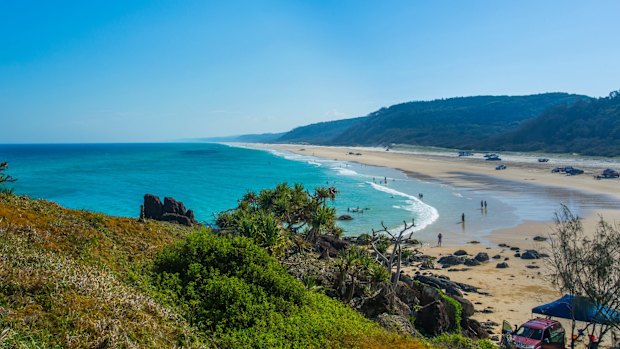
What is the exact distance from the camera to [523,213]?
170 feet

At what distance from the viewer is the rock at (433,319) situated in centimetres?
1953

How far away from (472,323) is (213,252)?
13.9 metres

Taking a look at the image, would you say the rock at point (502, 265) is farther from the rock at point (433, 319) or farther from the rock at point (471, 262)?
the rock at point (433, 319)

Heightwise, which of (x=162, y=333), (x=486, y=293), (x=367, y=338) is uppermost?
(x=162, y=333)

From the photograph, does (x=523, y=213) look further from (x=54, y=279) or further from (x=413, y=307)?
(x=54, y=279)

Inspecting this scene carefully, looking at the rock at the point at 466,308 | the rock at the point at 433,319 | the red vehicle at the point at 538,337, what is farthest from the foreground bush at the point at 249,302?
the rock at the point at 466,308

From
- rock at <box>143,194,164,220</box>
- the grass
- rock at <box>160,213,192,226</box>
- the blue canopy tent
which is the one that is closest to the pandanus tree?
rock at <box>160,213,192,226</box>

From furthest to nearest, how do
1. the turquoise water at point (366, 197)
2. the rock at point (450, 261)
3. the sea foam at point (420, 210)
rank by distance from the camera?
the turquoise water at point (366, 197) < the sea foam at point (420, 210) < the rock at point (450, 261)

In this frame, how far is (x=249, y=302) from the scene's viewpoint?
14.1 m

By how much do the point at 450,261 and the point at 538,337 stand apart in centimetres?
1603

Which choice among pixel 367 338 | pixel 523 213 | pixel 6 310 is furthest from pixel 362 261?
pixel 523 213

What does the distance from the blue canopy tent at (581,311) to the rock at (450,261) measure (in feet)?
43.6

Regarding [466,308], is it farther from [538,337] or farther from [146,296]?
[146,296]

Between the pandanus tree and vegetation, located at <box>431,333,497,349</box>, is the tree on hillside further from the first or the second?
the pandanus tree
